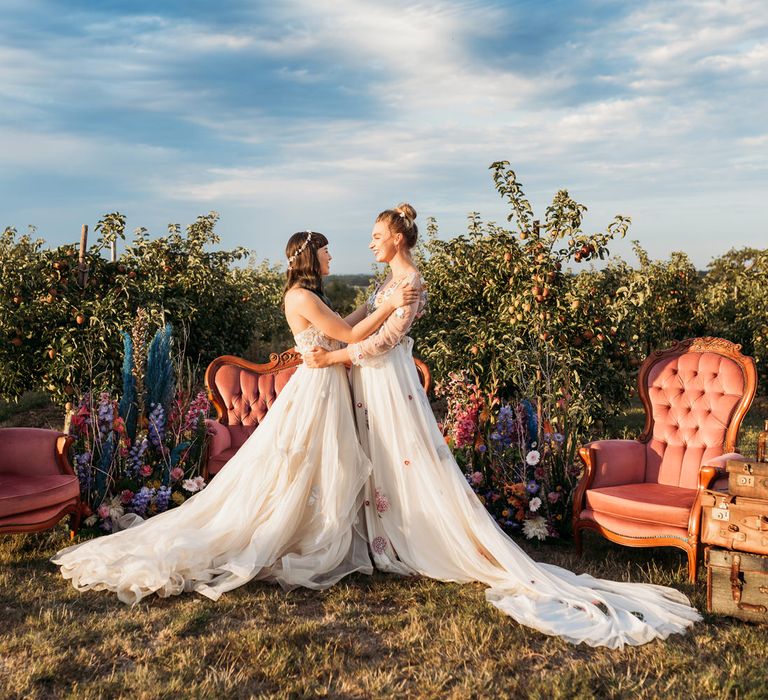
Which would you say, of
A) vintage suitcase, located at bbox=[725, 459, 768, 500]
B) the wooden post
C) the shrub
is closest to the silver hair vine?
vintage suitcase, located at bbox=[725, 459, 768, 500]

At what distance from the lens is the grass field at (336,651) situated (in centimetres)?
277

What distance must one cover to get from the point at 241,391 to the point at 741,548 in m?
3.65

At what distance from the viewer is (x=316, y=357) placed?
409cm

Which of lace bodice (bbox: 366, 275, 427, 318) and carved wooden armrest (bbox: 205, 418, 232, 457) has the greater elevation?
lace bodice (bbox: 366, 275, 427, 318)

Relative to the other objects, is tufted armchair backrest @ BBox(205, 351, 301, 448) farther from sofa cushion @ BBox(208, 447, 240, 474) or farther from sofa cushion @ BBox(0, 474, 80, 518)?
Result: sofa cushion @ BBox(0, 474, 80, 518)

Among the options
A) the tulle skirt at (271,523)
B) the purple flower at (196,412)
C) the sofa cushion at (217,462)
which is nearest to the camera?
the tulle skirt at (271,523)

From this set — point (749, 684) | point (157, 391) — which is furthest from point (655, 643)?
point (157, 391)

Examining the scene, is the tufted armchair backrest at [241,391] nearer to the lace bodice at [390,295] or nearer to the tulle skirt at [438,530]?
the tulle skirt at [438,530]

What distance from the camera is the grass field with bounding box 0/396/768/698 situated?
277 cm

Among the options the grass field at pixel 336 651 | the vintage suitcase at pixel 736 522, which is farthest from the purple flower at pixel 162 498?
the vintage suitcase at pixel 736 522

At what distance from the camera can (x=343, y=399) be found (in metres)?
4.14

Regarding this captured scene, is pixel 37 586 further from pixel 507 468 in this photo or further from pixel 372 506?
pixel 507 468

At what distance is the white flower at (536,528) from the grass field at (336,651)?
3.25 feet

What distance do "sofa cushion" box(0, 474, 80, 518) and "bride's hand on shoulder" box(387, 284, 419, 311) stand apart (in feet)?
7.25
